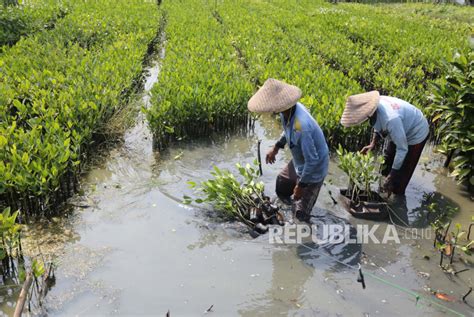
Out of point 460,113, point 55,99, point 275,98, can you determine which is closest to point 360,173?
point 275,98

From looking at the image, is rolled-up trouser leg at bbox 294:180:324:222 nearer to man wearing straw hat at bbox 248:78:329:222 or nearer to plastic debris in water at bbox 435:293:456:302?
man wearing straw hat at bbox 248:78:329:222

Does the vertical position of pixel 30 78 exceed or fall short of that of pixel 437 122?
it exceeds it

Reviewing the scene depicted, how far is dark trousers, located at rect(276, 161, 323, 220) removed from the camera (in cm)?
396

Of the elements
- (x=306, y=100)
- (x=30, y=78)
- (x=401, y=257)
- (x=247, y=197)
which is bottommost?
(x=401, y=257)

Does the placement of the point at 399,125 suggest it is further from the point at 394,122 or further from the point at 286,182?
the point at 286,182

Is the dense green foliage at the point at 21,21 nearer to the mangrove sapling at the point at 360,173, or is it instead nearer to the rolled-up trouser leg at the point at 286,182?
the rolled-up trouser leg at the point at 286,182

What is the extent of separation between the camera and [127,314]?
2910mm

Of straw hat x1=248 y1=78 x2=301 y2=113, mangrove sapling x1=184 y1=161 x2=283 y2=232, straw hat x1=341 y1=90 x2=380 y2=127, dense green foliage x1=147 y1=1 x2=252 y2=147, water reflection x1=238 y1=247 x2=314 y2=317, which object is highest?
straw hat x1=248 y1=78 x2=301 y2=113

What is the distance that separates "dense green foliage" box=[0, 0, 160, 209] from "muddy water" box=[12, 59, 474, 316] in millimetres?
520

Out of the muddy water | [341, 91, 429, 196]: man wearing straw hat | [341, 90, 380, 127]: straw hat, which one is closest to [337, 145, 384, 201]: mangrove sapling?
[341, 91, 429, 196]: man wearing straw hat

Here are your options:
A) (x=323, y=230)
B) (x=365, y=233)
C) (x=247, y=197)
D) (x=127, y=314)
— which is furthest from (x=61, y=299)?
(x=365, y=233)

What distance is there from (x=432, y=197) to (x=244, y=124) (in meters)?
3.11

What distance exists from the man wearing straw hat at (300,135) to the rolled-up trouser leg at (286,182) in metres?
0.38

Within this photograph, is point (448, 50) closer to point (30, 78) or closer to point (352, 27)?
point (352, 27)
